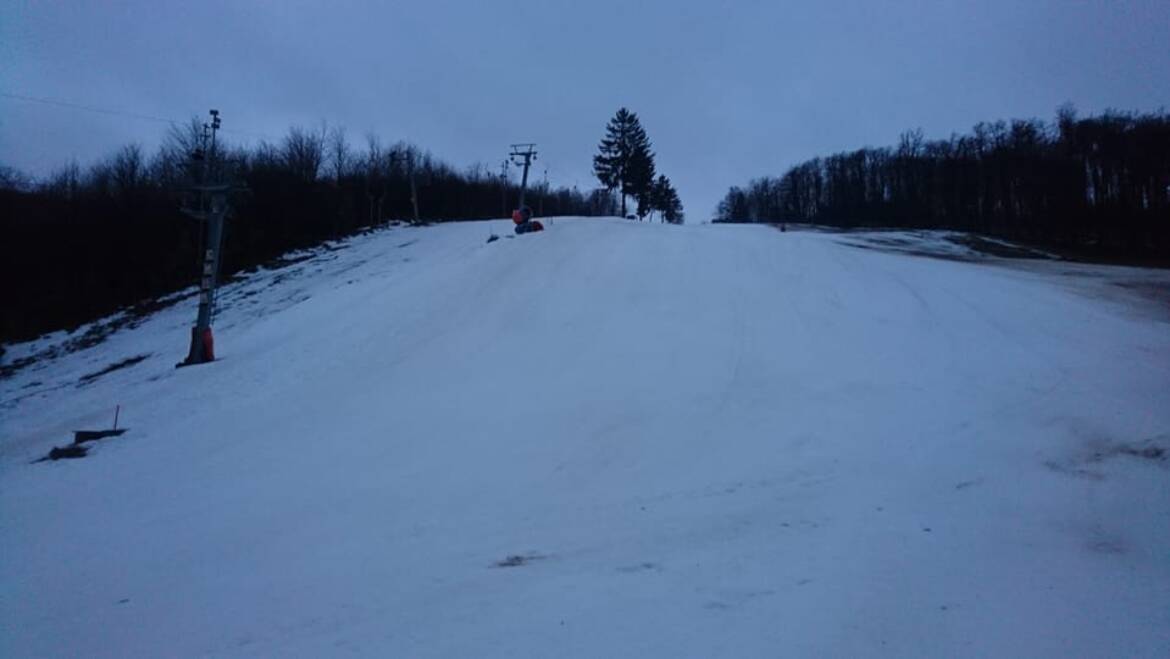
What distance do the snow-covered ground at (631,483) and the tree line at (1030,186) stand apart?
83.2 feet

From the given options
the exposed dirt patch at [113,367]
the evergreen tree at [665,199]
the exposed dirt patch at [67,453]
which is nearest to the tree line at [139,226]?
the exposed dirt patch at [113,367]

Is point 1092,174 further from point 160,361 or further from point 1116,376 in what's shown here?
point 160,361

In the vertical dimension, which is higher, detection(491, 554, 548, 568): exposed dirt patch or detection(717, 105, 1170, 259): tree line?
detection(717, 105, 1170, 259): tree line

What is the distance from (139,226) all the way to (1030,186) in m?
58.0

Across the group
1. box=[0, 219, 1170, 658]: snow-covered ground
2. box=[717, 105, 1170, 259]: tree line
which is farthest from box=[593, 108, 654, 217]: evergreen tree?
box=[0, 219, 1170, 658]: snow-covered ground

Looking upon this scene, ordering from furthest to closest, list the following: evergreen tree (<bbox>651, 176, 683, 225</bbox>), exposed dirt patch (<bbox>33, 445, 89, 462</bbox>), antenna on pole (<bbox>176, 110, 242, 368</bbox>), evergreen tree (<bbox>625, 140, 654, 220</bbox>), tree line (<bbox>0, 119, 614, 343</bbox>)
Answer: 1. evergreen tree (<bbox>651, 176, 683, 225</bbox>)
2. evergreen tree (<bbox>625, 140, 654, 220</bbox>)
3. tree line (<bbox>0, 119, 614, 343</bbox>)
4. antenna on pole (<bbox>176, 110, 242, 368</bbox>)
5. exposed dirt patch (<bbox>33, 445, 89, 462</bbox>)

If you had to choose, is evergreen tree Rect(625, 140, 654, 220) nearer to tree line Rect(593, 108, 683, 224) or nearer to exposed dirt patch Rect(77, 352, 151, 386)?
tree line Rect(593, 108, 683, 224)

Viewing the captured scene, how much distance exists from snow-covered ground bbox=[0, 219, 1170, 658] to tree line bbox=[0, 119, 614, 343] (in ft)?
56.5

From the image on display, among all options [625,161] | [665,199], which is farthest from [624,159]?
[665,199]

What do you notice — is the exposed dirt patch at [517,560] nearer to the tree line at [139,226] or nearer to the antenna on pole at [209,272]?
the antenna on pole at [209,272]

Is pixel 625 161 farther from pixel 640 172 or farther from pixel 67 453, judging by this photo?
pixel 67 453

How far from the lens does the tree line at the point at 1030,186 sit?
3812cm

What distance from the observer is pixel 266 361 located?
53.6 feet

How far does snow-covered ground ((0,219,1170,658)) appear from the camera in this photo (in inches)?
183
